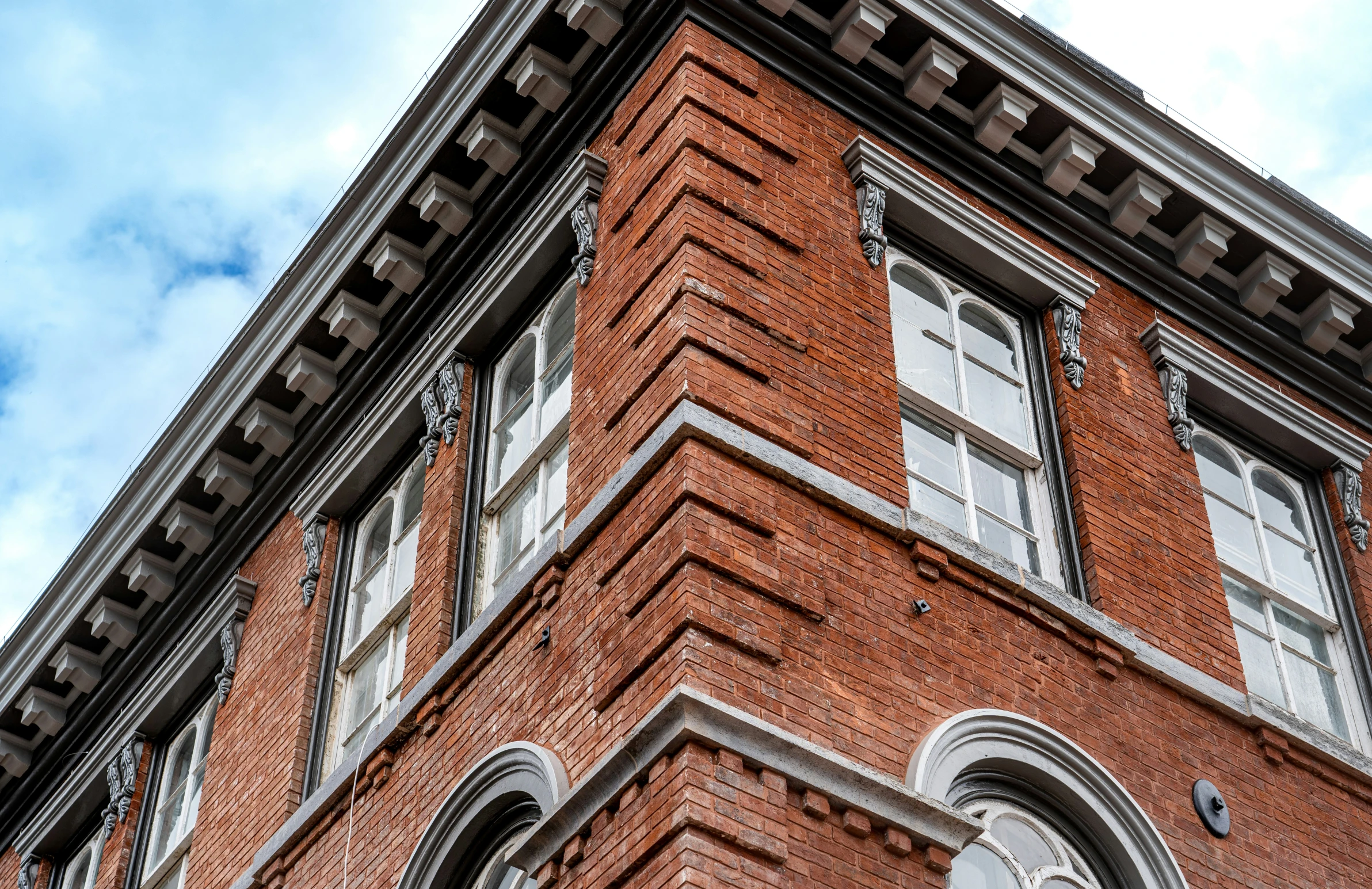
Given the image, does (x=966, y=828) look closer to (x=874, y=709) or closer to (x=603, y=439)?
(x=874, y=709)

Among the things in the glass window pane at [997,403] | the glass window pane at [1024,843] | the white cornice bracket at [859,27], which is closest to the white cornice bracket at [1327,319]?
the glass window pane at [997,403]

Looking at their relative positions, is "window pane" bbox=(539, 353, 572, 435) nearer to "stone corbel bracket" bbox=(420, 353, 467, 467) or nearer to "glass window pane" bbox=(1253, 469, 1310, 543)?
"stone corbel bracket" bbox=(420, 353, 467, 467)

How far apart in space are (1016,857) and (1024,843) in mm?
166

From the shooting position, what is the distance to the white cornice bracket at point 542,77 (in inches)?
568

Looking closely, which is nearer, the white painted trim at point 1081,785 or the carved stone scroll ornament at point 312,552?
the white painted trim at point 1081,785

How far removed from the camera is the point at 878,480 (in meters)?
11.8

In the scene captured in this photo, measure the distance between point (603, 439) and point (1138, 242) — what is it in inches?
222

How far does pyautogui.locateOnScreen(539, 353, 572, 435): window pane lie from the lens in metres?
13.3

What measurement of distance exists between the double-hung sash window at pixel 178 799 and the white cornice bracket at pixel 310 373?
2951mm

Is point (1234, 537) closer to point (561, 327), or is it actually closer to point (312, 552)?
point (561, 327)

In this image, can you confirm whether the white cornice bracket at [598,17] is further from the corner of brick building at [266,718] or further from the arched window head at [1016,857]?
the arched window head at [1016,857]

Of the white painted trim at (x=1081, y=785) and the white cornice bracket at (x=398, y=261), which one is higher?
the white cornice bracket at (x=398, y=261)

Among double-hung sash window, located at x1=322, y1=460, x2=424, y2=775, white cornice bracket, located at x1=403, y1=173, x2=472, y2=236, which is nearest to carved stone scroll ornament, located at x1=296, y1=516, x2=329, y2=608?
double-hung sash window, located at x1=322, y1=460, x2=424, y2=775

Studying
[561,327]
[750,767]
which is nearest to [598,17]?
[561,327]
